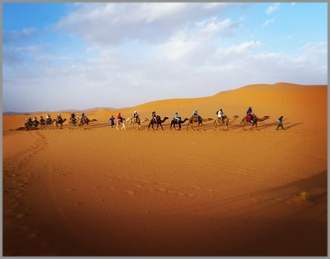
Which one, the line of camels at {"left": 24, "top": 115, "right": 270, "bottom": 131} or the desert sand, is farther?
the line of camels at {"left": 24, "top": 115, "right": 270, "bottom": 131}

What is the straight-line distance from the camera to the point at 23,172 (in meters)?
8.59

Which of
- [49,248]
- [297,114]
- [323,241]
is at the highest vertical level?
[297,114]

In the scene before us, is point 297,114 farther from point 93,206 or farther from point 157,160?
point 93,206

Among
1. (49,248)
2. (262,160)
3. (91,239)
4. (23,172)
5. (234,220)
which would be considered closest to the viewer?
(49,248)

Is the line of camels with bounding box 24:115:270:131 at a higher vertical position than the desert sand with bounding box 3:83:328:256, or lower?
higher

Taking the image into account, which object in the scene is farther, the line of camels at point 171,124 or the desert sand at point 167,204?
the line of camels at point 171,124

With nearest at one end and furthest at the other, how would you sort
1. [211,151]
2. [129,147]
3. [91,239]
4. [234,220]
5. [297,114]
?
[91,239] < [234,220] < [211,151] < [129,147] < [297,114]

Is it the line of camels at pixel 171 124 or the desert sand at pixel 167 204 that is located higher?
the line of camels at pixel 171 124

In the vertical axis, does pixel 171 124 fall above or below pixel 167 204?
above

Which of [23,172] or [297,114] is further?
[297,114]

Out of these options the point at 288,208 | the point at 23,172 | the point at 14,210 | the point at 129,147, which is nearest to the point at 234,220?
the point at 288,208

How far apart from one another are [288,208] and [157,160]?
606 cm

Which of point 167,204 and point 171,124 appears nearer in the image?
point 167,204

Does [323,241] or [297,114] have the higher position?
[297,114]
